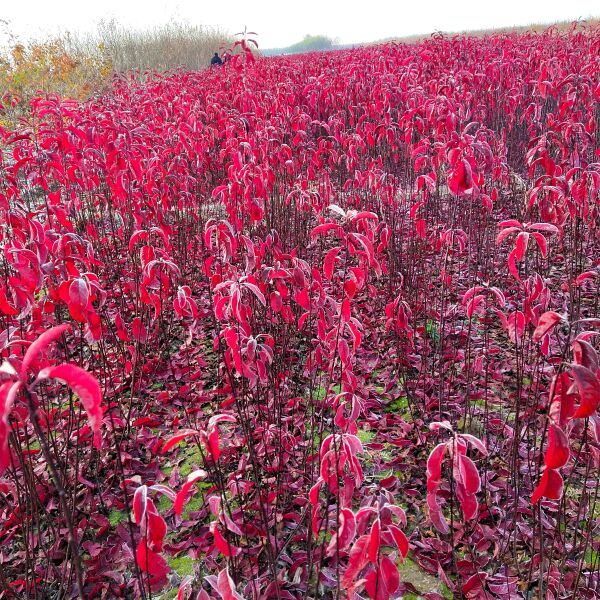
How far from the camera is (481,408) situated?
2.93 meters

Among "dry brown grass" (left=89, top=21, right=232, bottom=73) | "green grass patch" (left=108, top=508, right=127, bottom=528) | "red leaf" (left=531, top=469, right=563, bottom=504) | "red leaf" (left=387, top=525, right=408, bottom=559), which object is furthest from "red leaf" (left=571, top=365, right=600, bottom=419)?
"dry brown grass" (left=89, top=21, right=232, bottom=73)

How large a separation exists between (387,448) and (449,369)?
0.78 m

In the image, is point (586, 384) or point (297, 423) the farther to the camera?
point (297, 423)

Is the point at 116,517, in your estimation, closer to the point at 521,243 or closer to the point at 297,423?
the point at 297,423

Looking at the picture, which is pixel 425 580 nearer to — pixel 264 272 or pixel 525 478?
pixel 525 478

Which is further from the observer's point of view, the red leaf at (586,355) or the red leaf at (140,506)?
the red leaf at (140,506)

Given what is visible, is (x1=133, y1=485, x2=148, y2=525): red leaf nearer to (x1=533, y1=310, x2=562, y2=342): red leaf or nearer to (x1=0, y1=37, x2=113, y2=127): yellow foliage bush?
(x1=533, y1=310, x2=562, y2=342): red leaf

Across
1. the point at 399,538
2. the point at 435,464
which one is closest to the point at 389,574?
the point at 399,538

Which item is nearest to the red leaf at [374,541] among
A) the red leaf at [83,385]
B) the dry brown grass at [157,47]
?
the red leaf at [83,385]

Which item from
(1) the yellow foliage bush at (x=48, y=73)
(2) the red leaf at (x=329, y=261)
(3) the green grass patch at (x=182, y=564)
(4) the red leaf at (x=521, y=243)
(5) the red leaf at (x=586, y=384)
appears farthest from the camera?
(1) the yellow foliage bush at (x=48, y=73)

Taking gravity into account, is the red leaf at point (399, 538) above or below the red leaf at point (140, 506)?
below

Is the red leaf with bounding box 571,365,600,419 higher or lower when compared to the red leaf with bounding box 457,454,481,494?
higher

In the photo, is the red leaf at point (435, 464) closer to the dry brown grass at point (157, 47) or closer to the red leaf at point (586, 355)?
the red leaf at point (586, 355)

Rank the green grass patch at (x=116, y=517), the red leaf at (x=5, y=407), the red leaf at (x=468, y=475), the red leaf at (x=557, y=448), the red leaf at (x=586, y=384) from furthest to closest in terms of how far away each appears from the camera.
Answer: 1. the green grass patch at (x=116, y=517)
2. the red leaf at (x=468, y=475)
3. the red leaf at (x=557, y=448)
4. the red leaf at (x=586, y=384)
5. the red leaf at (x=5, y=407)
